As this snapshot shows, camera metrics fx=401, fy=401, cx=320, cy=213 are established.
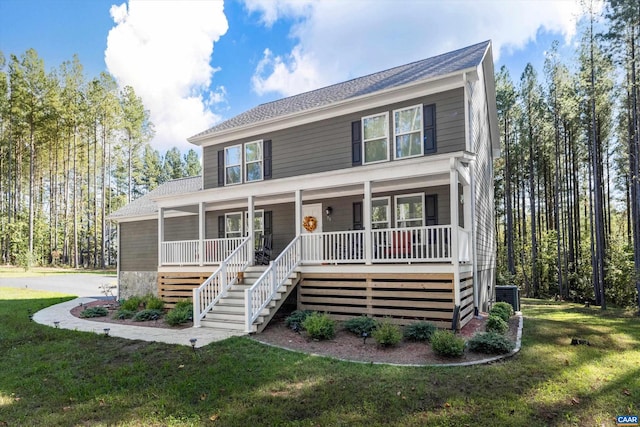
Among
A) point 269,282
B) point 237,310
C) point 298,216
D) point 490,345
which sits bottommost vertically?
point 490,345

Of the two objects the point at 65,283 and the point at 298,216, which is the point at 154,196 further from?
the point at 65,283

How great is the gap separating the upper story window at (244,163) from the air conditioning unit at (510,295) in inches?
366

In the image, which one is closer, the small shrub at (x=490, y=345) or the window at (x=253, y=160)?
the small shrub at (x=490, y=345)

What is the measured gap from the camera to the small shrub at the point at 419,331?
769 centimetres

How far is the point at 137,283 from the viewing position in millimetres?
16719

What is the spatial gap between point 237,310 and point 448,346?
16.6 feet

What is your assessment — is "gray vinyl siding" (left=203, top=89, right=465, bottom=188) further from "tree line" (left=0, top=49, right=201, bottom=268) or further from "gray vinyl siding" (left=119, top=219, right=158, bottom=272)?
"tree line" (left=0, top=49, right=201, bottom=268)

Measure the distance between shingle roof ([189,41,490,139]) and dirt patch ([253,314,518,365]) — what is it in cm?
669

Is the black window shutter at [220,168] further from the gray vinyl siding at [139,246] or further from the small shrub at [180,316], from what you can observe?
the small shrub at [180,316]

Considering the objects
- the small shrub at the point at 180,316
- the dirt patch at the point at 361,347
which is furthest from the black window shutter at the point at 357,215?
the small shrub at the point at 180,316

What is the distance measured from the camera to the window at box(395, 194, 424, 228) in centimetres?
1124

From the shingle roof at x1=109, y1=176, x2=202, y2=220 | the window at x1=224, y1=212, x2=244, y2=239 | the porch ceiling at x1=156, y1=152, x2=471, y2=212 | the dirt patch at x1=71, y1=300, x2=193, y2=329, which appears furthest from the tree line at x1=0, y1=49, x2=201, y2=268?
the porch ceiling at x1=156, y1=152, x2=471, y2=212

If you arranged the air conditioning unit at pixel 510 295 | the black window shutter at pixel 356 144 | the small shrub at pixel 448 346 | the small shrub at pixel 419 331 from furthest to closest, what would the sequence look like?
the air conditioning unit at pixel 510 295, the black window shutter at pixel 356 144, the small shrub at pixel 419 331, the small shrub at pixel 448 346

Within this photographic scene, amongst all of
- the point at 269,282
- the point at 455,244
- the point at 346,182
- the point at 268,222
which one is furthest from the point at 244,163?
the point at 455,244
